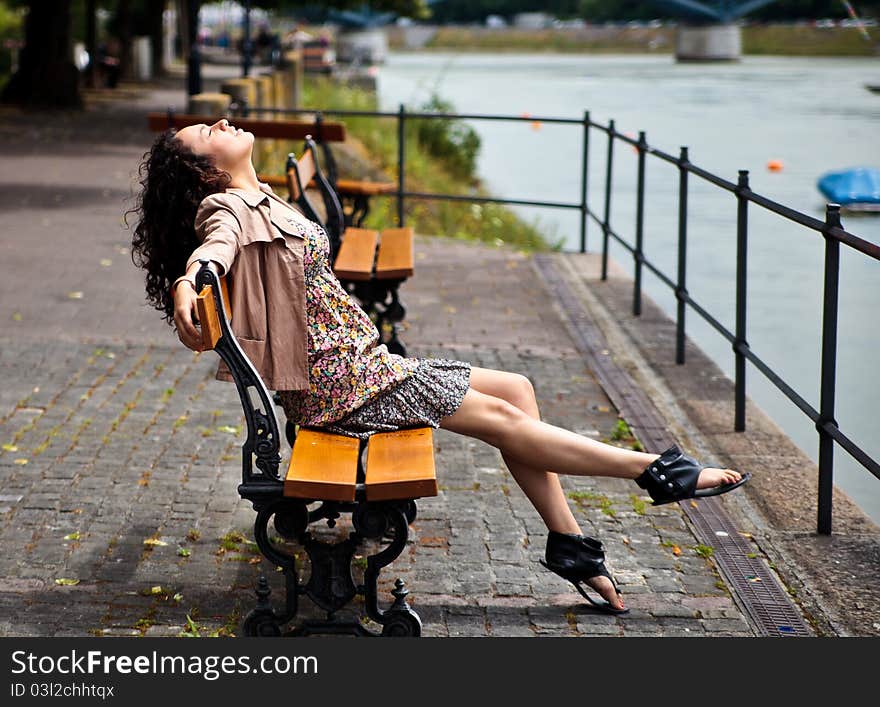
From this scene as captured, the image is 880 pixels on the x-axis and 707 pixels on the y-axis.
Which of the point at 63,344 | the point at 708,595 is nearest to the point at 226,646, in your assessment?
the point at 708,595

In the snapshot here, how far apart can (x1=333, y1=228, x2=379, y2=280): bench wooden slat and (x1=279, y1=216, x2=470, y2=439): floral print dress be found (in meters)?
2.47

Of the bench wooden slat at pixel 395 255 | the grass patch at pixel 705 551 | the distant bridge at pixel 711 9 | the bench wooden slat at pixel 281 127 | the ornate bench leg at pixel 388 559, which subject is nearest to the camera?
the ornate bench leg at pixel 388 559

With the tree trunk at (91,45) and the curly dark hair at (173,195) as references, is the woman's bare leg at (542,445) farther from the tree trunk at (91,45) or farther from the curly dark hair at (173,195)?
the tree trunk at (91,45)

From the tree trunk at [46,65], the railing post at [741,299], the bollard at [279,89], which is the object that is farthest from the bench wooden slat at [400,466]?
the tree trunk at [46,65]

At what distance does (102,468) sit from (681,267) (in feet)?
12.1

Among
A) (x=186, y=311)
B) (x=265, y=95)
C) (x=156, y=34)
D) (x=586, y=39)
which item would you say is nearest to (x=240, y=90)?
(x=265, y=95)

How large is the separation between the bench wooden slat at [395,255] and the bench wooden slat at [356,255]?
45mm

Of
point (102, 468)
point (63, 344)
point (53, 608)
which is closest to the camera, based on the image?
point (53, 608)

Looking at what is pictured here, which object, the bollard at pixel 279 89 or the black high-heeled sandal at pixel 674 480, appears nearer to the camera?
the black high-heeled sandal at pixel 674 480

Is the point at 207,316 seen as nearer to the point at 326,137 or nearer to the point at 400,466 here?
the point at 400,466

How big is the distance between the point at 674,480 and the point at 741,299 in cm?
248

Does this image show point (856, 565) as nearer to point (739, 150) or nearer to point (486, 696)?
point (486, 696)

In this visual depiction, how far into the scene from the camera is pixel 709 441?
6250 millimetres

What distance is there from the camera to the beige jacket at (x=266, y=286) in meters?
3.91
